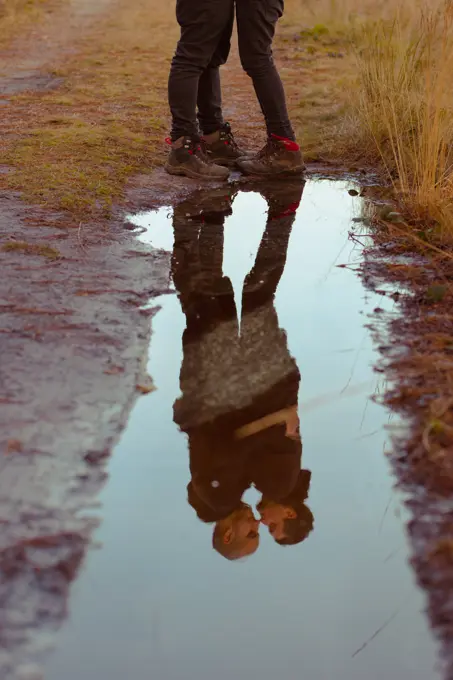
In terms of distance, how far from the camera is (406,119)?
4105mm

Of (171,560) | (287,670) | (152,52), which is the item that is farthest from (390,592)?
(152,52)

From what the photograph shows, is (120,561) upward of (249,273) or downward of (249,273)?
upward

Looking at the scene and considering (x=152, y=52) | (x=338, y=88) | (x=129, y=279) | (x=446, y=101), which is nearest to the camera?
(x=129, y=279)

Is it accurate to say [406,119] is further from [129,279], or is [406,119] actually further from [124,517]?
[124,517]

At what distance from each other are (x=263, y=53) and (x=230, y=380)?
233cm

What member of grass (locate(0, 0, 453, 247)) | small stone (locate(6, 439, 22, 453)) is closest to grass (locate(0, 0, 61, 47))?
grass (locate(0, 0, 453, 247))

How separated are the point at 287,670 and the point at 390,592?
266 mm

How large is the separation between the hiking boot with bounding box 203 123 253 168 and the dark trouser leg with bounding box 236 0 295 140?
29cm

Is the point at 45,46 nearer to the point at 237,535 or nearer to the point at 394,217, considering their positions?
the point at 394,217

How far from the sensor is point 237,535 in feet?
5.39

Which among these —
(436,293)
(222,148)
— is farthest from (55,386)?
(222,148)

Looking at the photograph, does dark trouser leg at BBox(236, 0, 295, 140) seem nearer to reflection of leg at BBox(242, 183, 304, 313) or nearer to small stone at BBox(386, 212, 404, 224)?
reflection of leg at BBox(242, 183, 304, 313)

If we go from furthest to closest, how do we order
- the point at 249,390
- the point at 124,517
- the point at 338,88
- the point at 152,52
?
the point at 152,52, the point at 338,88, the point at 249,390, the point at 124,517

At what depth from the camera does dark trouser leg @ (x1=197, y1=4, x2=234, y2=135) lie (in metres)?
4.21
